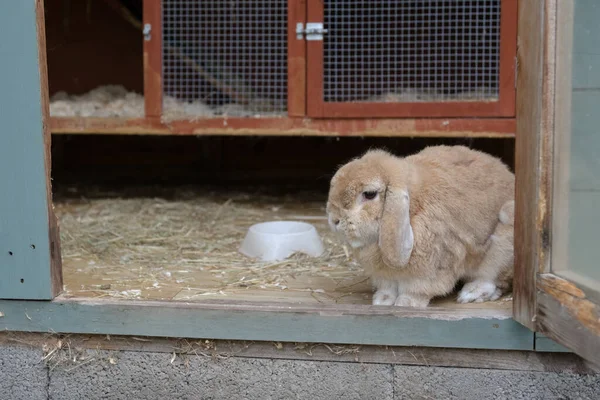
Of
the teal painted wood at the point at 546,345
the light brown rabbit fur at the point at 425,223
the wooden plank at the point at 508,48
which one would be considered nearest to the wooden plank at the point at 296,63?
the wooden plank at the point at 508,48

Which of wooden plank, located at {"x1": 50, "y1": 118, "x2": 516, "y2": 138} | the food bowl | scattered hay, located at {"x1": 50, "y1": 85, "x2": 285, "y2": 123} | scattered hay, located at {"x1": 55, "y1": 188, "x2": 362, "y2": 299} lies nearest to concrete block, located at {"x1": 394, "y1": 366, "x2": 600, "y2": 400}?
scattered hay, located at {"x1": 55, "y1": 188, "x2": 362, "y2": 299}

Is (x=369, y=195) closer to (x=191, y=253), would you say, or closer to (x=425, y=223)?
(x=425, y=223)

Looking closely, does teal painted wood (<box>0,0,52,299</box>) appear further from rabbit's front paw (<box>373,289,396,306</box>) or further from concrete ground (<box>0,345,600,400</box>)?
rabbit's front paw (<box>373,289,396,306</box>)

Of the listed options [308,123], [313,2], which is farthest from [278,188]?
[313,2]

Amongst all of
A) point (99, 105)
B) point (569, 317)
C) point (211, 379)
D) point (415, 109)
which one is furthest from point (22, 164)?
point (99, 105)

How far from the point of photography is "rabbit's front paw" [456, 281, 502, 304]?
Answer: 2.49 m

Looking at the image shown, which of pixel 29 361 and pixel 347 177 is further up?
pixel 347 177

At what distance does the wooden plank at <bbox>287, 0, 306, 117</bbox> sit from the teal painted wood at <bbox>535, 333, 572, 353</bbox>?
2.20 metres

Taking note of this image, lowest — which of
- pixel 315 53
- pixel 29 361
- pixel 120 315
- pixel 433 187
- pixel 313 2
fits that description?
pixel 29 361

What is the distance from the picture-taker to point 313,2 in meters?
3.96

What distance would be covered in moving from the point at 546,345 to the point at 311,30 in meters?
2.33

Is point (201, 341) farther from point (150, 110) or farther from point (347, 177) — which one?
point (150, 110)

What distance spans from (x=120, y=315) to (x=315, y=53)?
83.0 inches

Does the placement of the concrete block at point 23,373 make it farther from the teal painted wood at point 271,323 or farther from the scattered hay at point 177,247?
the scattered hay at point 177,247
